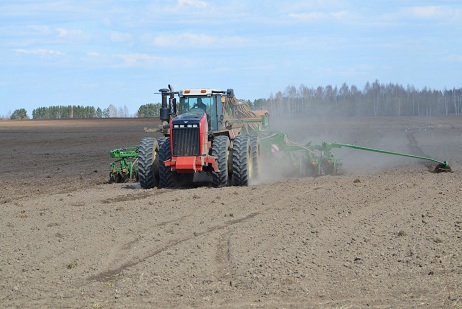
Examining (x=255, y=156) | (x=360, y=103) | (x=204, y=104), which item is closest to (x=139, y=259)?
(x=204, y=104)

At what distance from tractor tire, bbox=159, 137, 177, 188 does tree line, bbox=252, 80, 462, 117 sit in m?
52.4

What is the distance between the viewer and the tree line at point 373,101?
83.6 m

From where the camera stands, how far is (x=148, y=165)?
A: 62.6 ft

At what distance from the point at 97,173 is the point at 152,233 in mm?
13356

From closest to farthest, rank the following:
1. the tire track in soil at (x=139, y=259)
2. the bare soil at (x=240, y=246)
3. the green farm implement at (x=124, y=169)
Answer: the bare soil at (x=240, y=246) < the tire track in soil at (x=139, y=259) < the green farm implement at (x=124, y=169)

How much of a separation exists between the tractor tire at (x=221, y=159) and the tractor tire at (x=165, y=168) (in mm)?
1048

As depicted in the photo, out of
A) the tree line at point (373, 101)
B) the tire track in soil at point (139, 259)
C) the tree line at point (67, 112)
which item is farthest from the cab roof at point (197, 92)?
the tree line at point (67, 112)

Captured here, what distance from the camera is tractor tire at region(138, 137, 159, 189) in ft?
62.5

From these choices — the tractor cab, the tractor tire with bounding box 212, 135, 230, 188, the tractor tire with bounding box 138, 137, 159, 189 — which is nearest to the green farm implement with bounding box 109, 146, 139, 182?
the tractor tire with bounding box 138, 137, 159, 189

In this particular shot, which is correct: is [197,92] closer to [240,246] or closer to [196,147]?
[196,147]

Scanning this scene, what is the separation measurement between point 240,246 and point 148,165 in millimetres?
8282

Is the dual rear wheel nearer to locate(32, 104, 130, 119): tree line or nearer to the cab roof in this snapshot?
the cab roof

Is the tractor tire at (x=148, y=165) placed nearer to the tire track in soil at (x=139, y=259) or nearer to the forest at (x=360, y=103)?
the tire track in soil at (x=139, y=259)

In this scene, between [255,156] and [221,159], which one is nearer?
[221,159]
